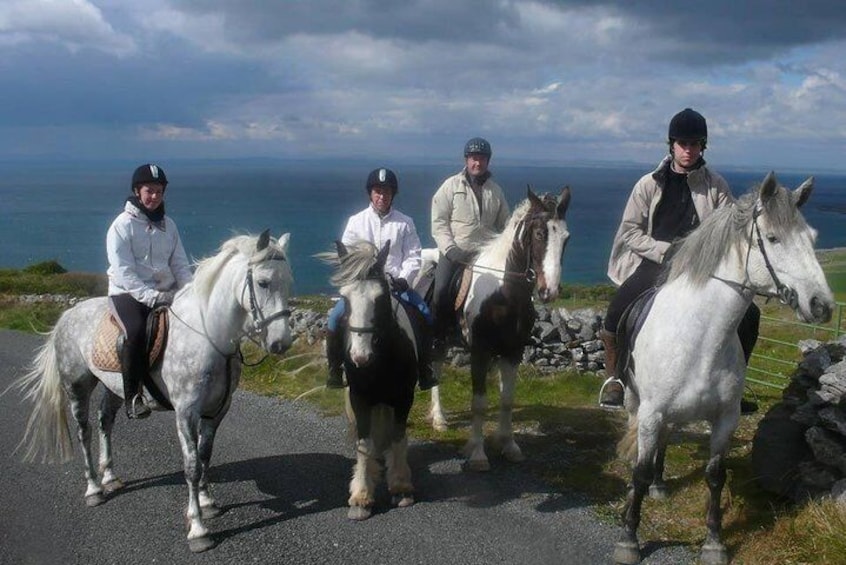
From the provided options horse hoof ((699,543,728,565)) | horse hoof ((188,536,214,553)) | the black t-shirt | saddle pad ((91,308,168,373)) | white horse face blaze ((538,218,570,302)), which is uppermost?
the black t-shirt

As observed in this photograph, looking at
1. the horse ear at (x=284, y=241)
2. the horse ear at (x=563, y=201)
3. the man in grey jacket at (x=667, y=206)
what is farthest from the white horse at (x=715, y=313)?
the horse ear at (x=284, y=241)

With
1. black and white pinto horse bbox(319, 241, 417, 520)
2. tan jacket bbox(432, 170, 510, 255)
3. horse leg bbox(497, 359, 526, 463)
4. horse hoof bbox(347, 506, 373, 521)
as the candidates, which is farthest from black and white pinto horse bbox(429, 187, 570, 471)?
horse hoof bbox(347, 506, 373, 521)

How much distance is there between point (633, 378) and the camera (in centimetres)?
541

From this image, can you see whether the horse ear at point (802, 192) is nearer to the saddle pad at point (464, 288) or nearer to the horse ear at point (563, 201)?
the horse ear at point (563, 201)

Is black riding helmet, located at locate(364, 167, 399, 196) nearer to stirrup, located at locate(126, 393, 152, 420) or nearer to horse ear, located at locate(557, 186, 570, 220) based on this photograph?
horse ear, located at locate(557, 186, 570, 220)

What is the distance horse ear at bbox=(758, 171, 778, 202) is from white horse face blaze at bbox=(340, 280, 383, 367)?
2.76 meters

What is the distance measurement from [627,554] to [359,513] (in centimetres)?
223

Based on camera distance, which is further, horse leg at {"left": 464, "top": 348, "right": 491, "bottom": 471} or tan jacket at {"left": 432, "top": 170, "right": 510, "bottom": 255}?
tan jacket at {"left": 432, "top": 170, "right": 510, "bottom": 255}

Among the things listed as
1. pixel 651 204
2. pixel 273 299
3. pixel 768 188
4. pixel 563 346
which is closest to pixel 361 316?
pixel 273 299

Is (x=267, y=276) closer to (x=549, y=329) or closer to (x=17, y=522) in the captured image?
(x=17, y=522)

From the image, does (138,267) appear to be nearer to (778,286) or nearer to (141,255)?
(141,255)

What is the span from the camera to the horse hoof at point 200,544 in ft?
17.2

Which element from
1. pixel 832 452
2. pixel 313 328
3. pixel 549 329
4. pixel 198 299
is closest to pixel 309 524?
pixel 198 299

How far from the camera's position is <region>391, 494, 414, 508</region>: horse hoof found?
6.02 m
